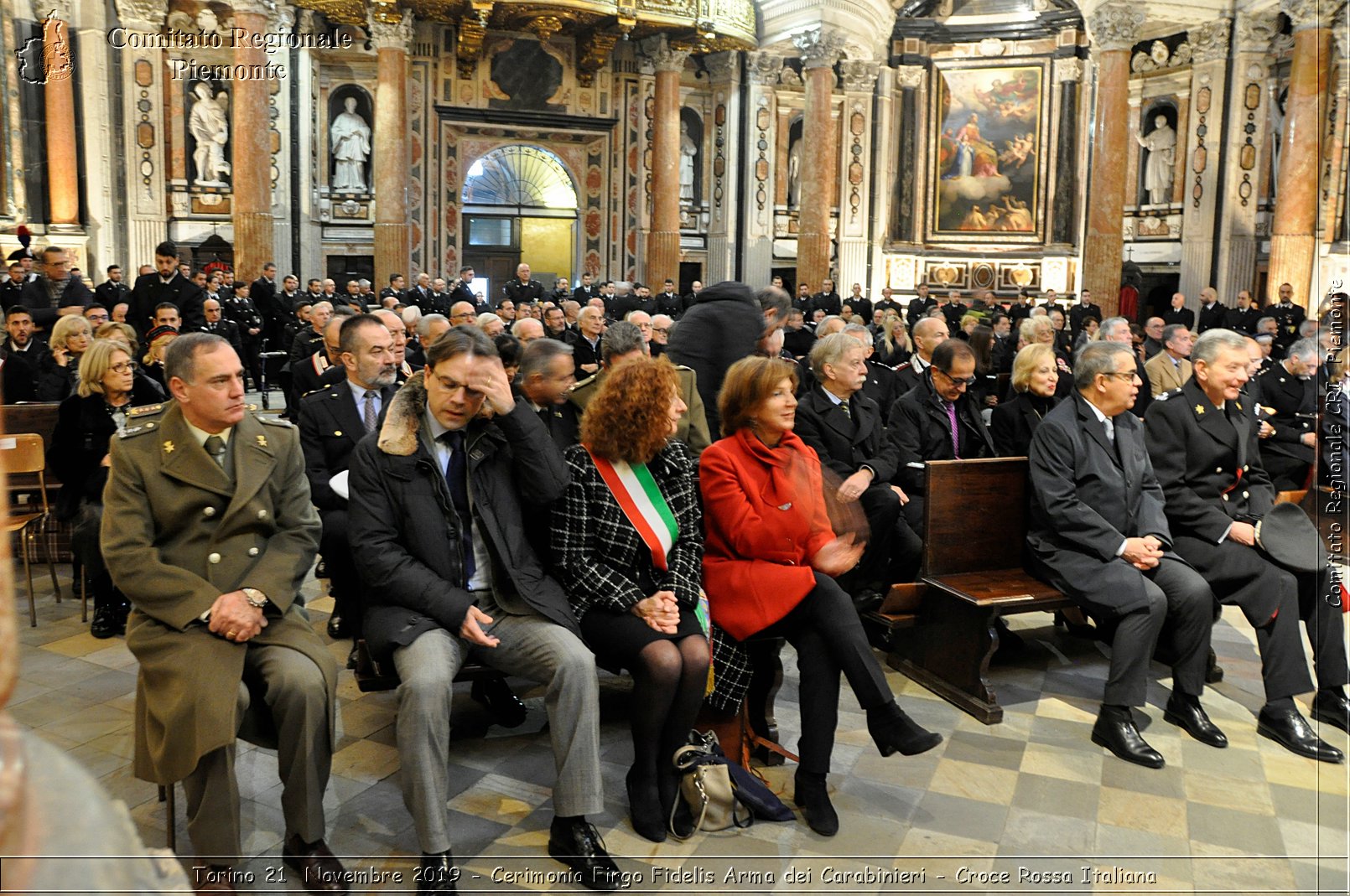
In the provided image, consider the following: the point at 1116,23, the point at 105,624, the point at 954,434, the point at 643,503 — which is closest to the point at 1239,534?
the point at 954,434

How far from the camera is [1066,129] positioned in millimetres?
19500

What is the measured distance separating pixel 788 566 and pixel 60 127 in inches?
616

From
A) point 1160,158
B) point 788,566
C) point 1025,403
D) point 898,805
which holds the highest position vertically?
point 1160,158

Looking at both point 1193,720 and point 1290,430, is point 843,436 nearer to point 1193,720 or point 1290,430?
point 1193,720

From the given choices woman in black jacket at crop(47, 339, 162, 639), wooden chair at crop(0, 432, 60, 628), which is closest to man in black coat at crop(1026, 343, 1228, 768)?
woman in black jacket at crop(47, 339, 162, 639)

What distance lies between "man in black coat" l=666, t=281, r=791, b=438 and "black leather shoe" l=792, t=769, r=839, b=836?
2.08 m

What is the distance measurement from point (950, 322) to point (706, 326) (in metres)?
13.0

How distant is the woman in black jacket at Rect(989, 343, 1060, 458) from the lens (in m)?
5.43

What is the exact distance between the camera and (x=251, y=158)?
15.7 m

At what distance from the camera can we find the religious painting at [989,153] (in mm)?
19844

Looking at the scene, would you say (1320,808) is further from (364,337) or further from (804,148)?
(804,148)

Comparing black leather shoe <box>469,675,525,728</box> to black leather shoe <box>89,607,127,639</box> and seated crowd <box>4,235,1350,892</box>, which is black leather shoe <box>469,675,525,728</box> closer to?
seated crowd <box>4,235,1350,892</box>

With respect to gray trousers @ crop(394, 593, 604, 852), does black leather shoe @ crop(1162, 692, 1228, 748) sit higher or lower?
lower

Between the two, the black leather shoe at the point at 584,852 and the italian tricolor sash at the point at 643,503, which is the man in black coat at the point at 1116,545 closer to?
the italian tricolor sash at the point at 643,503
